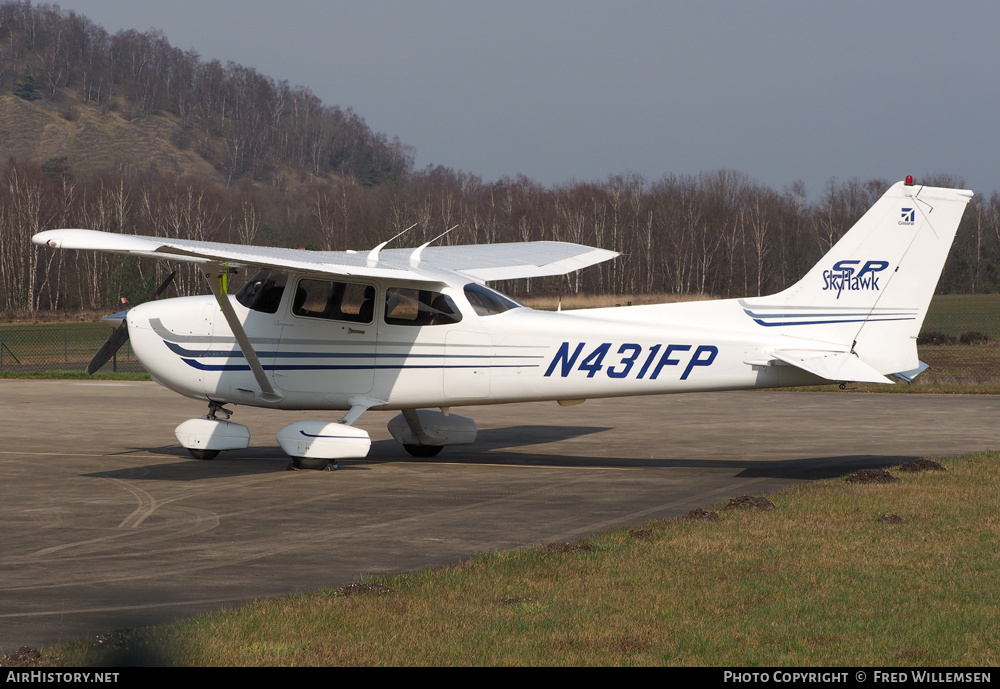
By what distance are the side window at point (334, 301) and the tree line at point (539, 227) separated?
65.6 metres

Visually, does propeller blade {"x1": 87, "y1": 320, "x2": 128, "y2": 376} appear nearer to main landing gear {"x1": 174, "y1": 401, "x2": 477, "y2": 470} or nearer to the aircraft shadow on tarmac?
the aircraft shadow on tarmac

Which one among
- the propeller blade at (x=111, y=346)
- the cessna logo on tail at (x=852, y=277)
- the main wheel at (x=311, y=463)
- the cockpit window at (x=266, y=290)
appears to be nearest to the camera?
the cessna logo on tail at (x=852, y=277)

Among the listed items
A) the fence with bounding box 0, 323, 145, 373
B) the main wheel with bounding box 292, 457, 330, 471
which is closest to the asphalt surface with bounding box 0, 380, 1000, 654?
the main wheel with bounding box 292, 457, 330, 471

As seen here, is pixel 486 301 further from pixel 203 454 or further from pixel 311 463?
pixel 203 454

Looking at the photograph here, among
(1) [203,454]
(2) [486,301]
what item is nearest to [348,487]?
(2) [486,301]

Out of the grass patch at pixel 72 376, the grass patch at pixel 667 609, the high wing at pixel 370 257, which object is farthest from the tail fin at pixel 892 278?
the grass patch at pixel 72 376

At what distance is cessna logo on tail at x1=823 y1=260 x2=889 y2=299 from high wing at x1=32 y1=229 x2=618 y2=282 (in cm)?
432

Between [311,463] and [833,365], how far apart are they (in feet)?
19.6

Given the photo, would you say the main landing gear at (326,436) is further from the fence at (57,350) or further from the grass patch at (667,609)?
the fence at (57,350)

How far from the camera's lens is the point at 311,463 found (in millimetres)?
12461

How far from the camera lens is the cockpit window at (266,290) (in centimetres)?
1278
